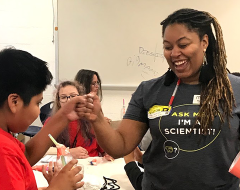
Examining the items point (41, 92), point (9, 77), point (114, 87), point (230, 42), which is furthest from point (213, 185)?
point (230, 42)

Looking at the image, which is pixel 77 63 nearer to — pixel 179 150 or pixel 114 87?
pixel 114 87

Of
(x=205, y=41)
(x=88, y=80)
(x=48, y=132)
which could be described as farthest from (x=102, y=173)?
(x=88, y=80)

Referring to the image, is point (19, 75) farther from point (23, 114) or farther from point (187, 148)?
point (187, 148)

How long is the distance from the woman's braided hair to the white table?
74 cm

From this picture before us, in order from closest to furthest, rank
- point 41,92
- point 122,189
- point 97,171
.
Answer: point 41,92 → point 122,189 → point 97,171

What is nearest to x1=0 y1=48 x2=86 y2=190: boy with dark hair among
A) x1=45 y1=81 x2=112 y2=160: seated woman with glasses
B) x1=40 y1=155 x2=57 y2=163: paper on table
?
x1=40 y1=155 x2=57 y2=163: paper on table

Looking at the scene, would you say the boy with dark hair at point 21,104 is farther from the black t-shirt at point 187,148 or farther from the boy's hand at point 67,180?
the black t-shirt at point 187,148

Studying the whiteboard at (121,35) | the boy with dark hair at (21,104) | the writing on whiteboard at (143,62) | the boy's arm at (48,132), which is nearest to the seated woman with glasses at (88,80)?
the whiteboard at (121,35)

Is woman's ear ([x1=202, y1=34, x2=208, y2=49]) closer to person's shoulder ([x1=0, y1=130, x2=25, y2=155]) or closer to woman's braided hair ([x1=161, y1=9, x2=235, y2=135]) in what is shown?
woman's braided hair ([x1=161, y1=9, x2=235, y2=135])

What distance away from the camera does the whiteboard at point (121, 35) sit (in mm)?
3318

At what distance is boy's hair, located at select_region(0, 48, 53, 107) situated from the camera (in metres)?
0.97

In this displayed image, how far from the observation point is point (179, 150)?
1037mm

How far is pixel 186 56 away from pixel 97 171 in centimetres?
105

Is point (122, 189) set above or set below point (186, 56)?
below
